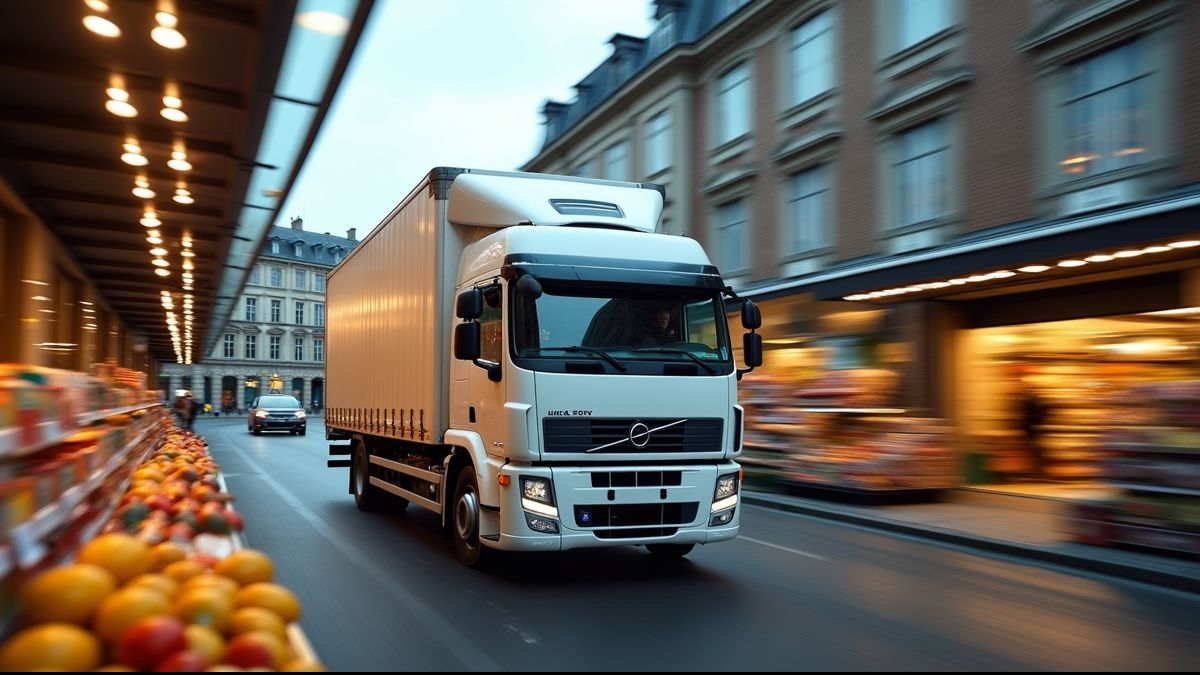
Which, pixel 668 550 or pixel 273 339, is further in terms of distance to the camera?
pixel 273 339

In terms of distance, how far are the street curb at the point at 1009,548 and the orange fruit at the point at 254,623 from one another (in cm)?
743

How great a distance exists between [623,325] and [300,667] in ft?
16.1

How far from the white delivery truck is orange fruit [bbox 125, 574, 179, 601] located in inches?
152

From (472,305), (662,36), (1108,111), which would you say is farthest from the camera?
(662,36)

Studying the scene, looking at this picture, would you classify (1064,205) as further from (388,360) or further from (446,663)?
(446,663)

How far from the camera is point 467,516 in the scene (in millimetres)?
7625

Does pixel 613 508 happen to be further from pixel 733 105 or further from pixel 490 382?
pixel 733 105

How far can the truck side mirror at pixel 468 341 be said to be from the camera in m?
7.14

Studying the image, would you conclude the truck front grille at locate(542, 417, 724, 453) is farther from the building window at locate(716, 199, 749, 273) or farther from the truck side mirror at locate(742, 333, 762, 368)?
the building window at locate(716, 199, 749, 273)

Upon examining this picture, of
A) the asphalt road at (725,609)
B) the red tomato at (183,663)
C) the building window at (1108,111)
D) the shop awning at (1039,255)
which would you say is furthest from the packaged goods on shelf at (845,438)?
the red tomato at (183,663)

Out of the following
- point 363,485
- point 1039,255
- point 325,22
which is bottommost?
point 363,485

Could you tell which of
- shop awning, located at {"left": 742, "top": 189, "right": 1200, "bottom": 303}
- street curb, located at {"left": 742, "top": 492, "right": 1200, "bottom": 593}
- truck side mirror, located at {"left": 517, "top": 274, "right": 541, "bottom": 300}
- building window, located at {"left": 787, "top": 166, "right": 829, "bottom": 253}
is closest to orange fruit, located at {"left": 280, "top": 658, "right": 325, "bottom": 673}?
truck side mirror, located at {"left": 517, "top": 274, "right": 541, "bottom": 300}

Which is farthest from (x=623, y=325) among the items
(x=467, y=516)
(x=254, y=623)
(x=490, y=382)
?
(x=254, y=623)

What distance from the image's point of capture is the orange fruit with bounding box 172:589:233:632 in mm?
2842
